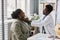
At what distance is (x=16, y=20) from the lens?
2.47 meters

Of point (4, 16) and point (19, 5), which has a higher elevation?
point (19, 5)

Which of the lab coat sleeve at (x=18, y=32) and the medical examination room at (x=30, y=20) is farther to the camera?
the lab coat sleeve at (x=18, y=32)

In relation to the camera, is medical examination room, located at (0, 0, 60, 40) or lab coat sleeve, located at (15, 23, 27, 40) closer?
medical examination room, located at (0, 0, 60, 40)

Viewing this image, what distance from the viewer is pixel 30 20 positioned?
2.97m

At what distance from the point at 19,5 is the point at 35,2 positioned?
45 centimetres

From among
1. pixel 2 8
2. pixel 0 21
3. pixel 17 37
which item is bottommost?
pixel 17 37

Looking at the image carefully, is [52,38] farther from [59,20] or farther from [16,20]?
[16,20]

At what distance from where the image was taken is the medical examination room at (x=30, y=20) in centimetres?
201

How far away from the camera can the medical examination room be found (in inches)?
79.3

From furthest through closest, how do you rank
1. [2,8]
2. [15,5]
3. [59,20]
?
[15,5] < [2,8] < [59,20]

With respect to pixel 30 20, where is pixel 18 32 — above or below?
below

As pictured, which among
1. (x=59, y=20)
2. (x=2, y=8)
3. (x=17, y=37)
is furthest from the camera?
(x=2, y=8)

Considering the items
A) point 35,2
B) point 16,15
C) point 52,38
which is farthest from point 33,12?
point 52,38

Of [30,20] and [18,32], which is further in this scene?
[30,20]
